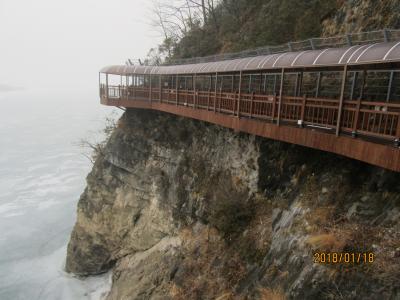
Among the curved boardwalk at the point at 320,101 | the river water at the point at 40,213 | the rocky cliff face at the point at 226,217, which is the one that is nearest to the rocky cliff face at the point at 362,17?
the curved boardwalk at the point at 320,101

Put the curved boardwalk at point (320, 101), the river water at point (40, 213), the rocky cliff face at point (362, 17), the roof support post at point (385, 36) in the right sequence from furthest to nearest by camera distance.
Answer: the river water at point (40, 213), the rocky cliff face at point (362, 17), the roof support post at point (385, 36), the curved boardwalk at point (320, 101)

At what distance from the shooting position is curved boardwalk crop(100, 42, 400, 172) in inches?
320

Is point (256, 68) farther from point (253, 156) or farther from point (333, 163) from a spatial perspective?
point (333, 163)

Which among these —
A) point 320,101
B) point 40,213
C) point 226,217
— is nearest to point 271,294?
point 226,217

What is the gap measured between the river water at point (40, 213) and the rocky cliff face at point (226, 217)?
7.91 feet

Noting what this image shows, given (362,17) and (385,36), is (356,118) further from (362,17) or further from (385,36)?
(362,17)

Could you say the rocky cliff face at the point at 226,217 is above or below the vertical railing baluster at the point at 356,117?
below

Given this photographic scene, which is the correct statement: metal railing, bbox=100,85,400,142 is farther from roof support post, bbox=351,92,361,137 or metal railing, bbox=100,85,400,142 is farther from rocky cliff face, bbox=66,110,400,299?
rocky cliff face, bbox=66,110,400,299

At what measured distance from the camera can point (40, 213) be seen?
130 ft

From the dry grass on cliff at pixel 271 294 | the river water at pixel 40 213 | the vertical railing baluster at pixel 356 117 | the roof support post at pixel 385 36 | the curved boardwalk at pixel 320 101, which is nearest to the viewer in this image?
the curved boardwalk at pixel 320 101

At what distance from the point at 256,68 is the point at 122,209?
622 inches

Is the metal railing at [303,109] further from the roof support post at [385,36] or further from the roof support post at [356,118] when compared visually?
the roof support post at [385,36]

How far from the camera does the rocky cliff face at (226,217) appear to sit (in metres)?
8.21

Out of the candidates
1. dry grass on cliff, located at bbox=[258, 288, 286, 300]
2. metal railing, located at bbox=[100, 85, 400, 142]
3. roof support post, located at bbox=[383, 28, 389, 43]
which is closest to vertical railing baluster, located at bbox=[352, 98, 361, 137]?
metal railing, located at bbox=[100, 85, 400, 142]
